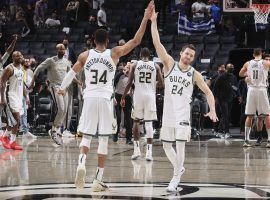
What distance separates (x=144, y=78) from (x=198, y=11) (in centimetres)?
1146

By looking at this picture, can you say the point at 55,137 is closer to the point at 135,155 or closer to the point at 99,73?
the point at 135,155

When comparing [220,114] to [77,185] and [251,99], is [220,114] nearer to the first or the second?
[251,99]

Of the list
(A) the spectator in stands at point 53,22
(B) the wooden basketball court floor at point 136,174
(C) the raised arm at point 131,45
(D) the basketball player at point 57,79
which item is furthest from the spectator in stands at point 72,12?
(C) the raised arm at point 131,45

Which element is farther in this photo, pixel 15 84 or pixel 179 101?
pixel 15 84

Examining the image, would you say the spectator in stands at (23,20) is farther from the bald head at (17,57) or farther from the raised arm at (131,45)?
the raised arm at (131,45)

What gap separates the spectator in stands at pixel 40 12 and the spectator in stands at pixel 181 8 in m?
5.07

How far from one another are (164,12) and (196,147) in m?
10.9

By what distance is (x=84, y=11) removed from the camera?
87.0 ft

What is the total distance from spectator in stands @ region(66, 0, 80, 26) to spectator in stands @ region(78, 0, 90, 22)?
0.54ft

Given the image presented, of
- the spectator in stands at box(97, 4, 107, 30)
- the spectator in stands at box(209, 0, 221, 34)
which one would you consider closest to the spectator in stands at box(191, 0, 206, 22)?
the spectator in stands at box(209, 0, 221, 34)

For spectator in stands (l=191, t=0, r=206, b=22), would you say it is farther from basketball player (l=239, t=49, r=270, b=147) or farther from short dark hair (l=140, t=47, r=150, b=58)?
short dark hair (l=140, t=47, r=150, b=58)

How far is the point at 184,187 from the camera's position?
29.9ft

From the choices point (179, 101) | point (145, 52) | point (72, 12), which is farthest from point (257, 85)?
point (72, 12)

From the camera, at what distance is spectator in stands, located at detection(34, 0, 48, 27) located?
26953 millimetres
